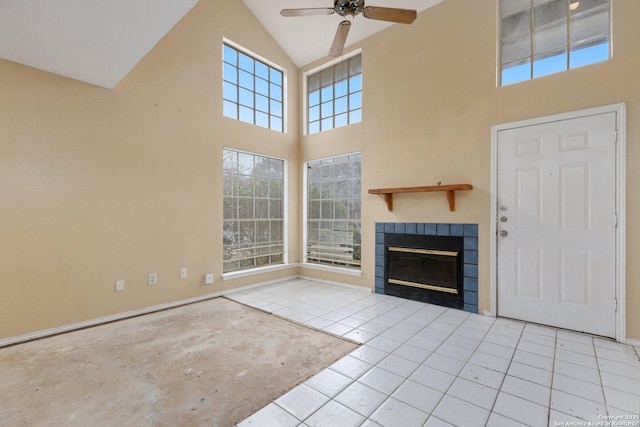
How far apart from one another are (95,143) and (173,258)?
1.49m

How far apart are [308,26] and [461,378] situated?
472 centimetres

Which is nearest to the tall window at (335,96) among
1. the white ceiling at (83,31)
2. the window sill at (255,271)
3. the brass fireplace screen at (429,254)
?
the brass fireplace screen at (429,254)

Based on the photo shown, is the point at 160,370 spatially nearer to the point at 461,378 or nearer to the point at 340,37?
the point at 461,378

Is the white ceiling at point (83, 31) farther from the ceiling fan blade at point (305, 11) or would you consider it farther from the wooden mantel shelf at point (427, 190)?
the wooden mantel shelf at point (427, 190)

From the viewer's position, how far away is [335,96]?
186 inches

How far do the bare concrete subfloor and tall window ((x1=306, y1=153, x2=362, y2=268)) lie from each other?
1.80 meters

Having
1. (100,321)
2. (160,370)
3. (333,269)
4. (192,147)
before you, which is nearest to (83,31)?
(192,147)

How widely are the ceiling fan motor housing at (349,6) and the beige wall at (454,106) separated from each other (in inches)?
66.4

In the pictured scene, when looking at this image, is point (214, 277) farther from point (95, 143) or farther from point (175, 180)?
point (95, 143)

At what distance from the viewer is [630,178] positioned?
2.47 metres

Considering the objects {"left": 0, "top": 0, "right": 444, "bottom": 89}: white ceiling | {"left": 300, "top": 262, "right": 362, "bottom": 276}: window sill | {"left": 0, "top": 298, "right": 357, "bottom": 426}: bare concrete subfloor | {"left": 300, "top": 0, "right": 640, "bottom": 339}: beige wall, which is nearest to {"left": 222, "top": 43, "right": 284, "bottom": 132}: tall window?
{"left": 300, "top": 0, "right": 640, "bottom": 339}: beige wall

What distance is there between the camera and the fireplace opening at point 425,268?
3.38 metres

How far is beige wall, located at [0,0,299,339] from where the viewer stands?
2.58 meters

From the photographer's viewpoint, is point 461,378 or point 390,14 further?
point 390,14
